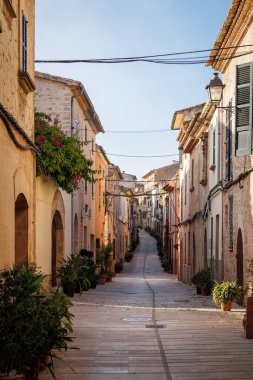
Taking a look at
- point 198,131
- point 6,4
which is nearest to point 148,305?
point 6,4

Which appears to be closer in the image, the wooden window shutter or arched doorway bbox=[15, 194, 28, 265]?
the wooden window shutter

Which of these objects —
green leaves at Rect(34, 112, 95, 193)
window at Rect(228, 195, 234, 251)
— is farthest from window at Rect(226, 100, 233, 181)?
green leaves at Rect(34, 112, 95, 193)

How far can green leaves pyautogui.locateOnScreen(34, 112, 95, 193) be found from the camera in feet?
43.4

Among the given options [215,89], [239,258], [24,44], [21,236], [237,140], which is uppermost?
[24,44]

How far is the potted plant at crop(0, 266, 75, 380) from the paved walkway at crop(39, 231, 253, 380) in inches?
29.0

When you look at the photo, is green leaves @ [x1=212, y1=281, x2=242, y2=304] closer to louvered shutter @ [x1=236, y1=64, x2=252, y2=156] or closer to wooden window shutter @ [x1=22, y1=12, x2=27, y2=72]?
louvered shutter @ [x1=236, y1=64, x2=252, y2=156]

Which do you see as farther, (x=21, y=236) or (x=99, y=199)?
(x=99, y=199)

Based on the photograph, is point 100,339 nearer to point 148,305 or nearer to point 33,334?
point 33,334

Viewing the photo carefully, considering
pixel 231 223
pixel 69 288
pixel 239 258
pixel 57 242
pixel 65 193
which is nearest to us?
pixel 239 258

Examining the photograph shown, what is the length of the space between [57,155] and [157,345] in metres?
5.85

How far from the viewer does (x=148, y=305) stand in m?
15.2

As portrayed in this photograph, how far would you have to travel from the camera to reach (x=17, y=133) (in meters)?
9.61

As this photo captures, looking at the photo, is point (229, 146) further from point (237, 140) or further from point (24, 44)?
point (24, 44)

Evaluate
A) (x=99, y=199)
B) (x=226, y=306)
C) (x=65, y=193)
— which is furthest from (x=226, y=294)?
(x=99, y=199)
